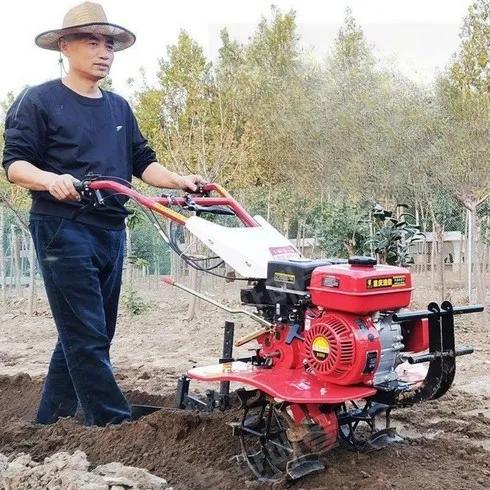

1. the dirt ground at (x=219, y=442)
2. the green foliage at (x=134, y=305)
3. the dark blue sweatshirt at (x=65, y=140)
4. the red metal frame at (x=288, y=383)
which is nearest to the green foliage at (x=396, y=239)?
the dirt ground at (x=219, y=442)

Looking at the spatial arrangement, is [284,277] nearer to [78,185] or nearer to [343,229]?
[78,185]

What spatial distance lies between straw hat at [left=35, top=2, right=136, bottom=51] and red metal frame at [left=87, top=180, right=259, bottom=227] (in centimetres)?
72

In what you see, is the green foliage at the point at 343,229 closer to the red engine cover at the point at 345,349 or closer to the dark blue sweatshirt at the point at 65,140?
the dark blue sweatshirt at the point at 65,140

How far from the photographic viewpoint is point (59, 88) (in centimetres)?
326

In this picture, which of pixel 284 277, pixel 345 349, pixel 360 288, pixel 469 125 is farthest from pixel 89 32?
pixel 469 125

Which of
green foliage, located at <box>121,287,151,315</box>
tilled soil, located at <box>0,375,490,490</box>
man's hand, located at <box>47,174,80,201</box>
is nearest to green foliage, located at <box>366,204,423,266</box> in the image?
tilled soil, located at <box>0,375,490,490</box>

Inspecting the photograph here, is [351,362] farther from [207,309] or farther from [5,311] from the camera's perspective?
[5,311]

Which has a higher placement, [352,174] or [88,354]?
[352,174]

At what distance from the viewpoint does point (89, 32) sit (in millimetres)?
3178

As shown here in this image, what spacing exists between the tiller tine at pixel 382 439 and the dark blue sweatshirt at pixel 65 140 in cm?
153

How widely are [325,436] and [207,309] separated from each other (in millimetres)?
7288

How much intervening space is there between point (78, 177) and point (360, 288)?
1.52 m

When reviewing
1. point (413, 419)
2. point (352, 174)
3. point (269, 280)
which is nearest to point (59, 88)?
point (269, 280)

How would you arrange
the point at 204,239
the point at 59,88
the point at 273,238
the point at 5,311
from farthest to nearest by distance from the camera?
the point at 5,311 < the point at 59,88 < the point at 273,238 < the point at 204,239
